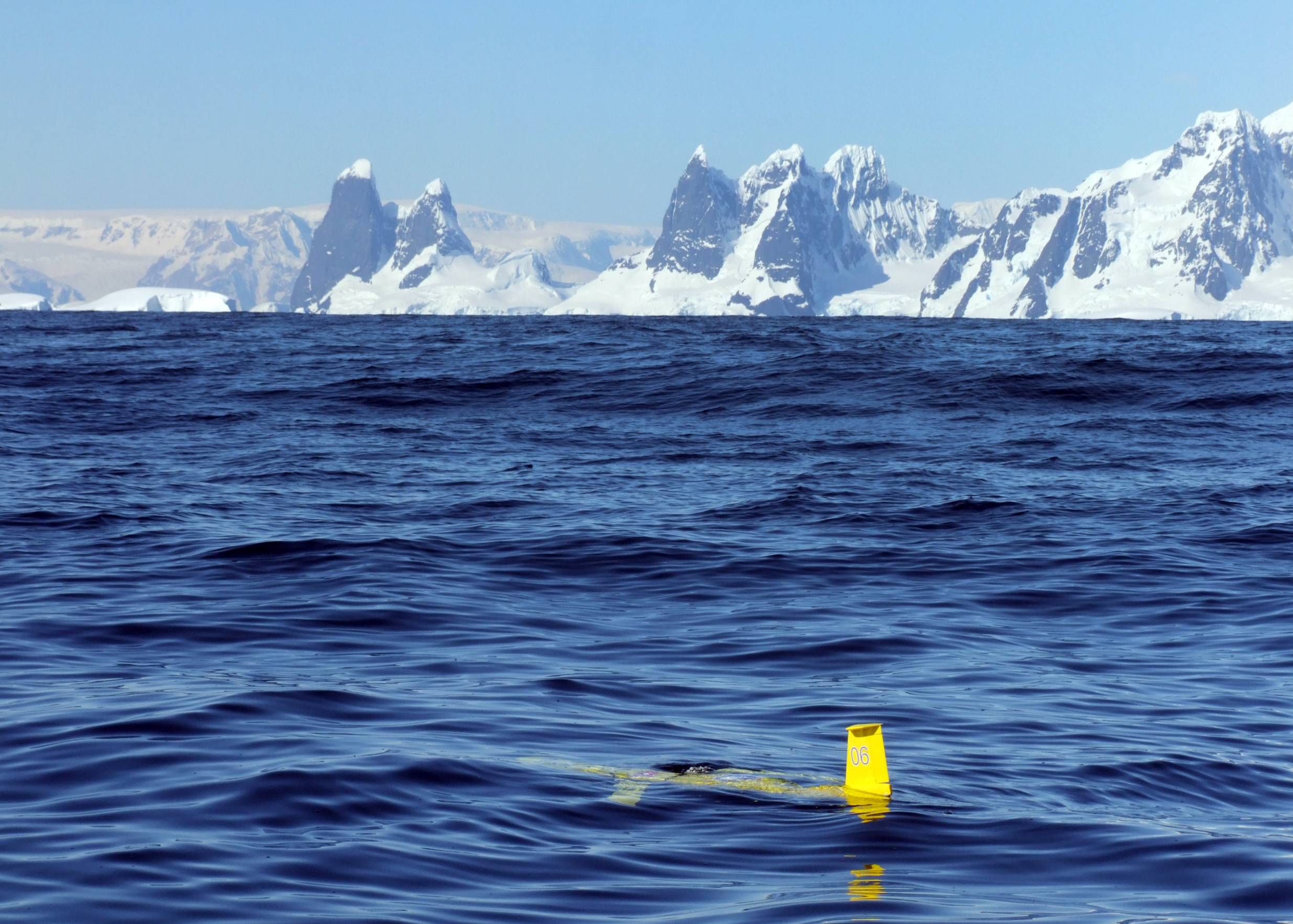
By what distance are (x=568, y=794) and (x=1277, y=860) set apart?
4.13 metres

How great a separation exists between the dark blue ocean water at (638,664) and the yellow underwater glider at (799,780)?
117 millimetres

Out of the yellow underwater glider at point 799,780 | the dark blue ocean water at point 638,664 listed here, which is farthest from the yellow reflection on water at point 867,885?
the yellow underwater glider at point 799,780

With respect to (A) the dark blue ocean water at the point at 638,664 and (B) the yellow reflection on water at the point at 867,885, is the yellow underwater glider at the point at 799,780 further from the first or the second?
(B) the yellow reflection on water at the point at 867,885

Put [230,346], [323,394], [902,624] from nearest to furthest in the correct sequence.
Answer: [902,624], [323,394], [230,346]

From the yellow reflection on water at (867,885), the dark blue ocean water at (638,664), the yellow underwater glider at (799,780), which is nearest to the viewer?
the yellow reflection on water at (867,885)

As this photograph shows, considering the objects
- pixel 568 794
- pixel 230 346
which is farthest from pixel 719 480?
pixel 230 346

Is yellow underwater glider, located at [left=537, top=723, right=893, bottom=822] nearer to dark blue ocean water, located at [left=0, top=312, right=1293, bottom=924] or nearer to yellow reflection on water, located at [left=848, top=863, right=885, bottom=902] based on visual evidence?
dark blue ocean water, located at [left=0, top=312, right=1293, bottom=924]

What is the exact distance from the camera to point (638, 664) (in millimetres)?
13141

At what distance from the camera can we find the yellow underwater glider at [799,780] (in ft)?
27.9

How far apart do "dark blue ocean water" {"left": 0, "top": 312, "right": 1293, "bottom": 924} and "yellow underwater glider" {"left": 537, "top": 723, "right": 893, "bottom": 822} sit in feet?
0.38

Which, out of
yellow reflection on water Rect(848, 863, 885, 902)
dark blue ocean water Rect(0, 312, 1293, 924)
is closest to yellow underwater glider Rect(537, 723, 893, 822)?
dark blue ocean water Rect(0, 312, 1293, 924)

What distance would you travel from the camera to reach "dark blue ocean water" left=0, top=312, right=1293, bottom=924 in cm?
748

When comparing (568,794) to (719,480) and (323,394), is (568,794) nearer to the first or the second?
(719,480)

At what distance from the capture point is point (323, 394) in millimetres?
40156
